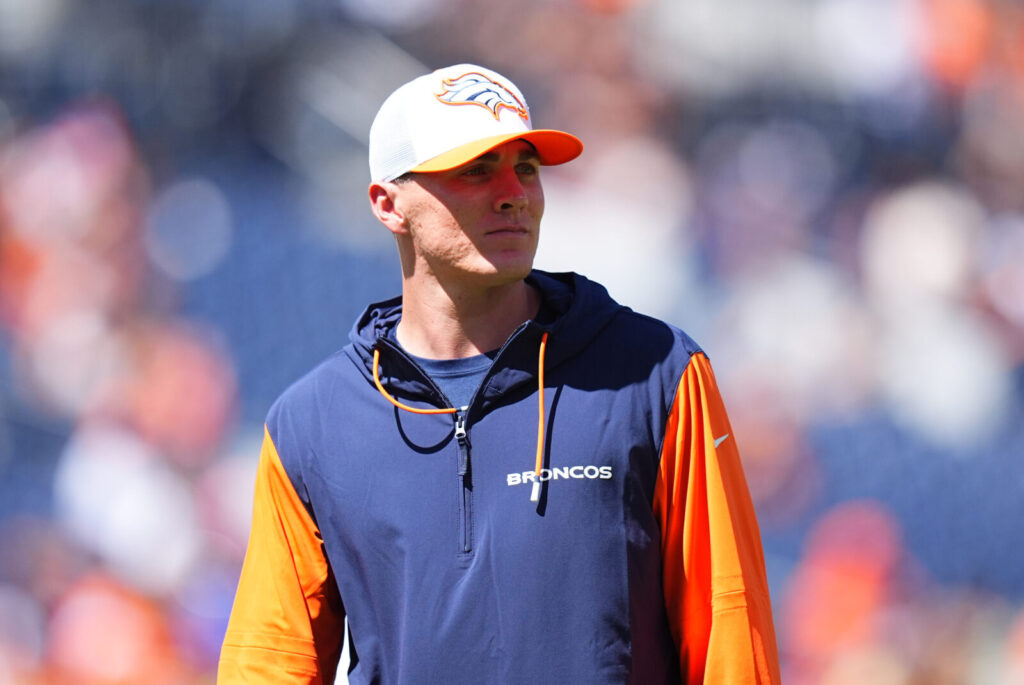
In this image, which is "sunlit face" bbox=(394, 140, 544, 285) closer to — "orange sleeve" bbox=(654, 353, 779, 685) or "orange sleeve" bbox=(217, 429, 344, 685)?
"orange sleeve" bbox=(654, 353, 779, 685)

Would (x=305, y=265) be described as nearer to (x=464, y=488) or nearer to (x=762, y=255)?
(x=762, y=255)

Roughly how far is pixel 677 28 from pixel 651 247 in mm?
668

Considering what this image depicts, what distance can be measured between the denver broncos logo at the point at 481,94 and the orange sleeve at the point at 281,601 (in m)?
0.69

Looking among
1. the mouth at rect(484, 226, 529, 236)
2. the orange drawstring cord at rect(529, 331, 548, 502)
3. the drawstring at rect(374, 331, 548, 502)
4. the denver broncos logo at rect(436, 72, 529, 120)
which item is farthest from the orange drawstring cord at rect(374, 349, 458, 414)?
the denver broncos logo at rect(436, 72, 529, 120)

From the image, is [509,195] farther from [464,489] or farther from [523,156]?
[464,489]

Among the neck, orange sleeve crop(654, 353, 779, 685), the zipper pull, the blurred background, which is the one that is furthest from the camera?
the blurred background

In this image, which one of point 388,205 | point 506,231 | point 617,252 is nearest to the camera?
point 506,231

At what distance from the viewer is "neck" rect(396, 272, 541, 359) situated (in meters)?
2.05

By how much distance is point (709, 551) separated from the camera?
1.86 m

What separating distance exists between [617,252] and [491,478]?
1.83 meters

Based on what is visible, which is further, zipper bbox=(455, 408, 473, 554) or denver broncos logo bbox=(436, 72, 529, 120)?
denver broncos logo bbox=(436, 72, 529, 120)

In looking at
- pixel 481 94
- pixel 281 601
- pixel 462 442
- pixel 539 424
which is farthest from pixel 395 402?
pixel 481 94

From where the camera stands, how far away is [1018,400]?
3.66 meters

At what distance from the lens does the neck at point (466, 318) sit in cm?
205
